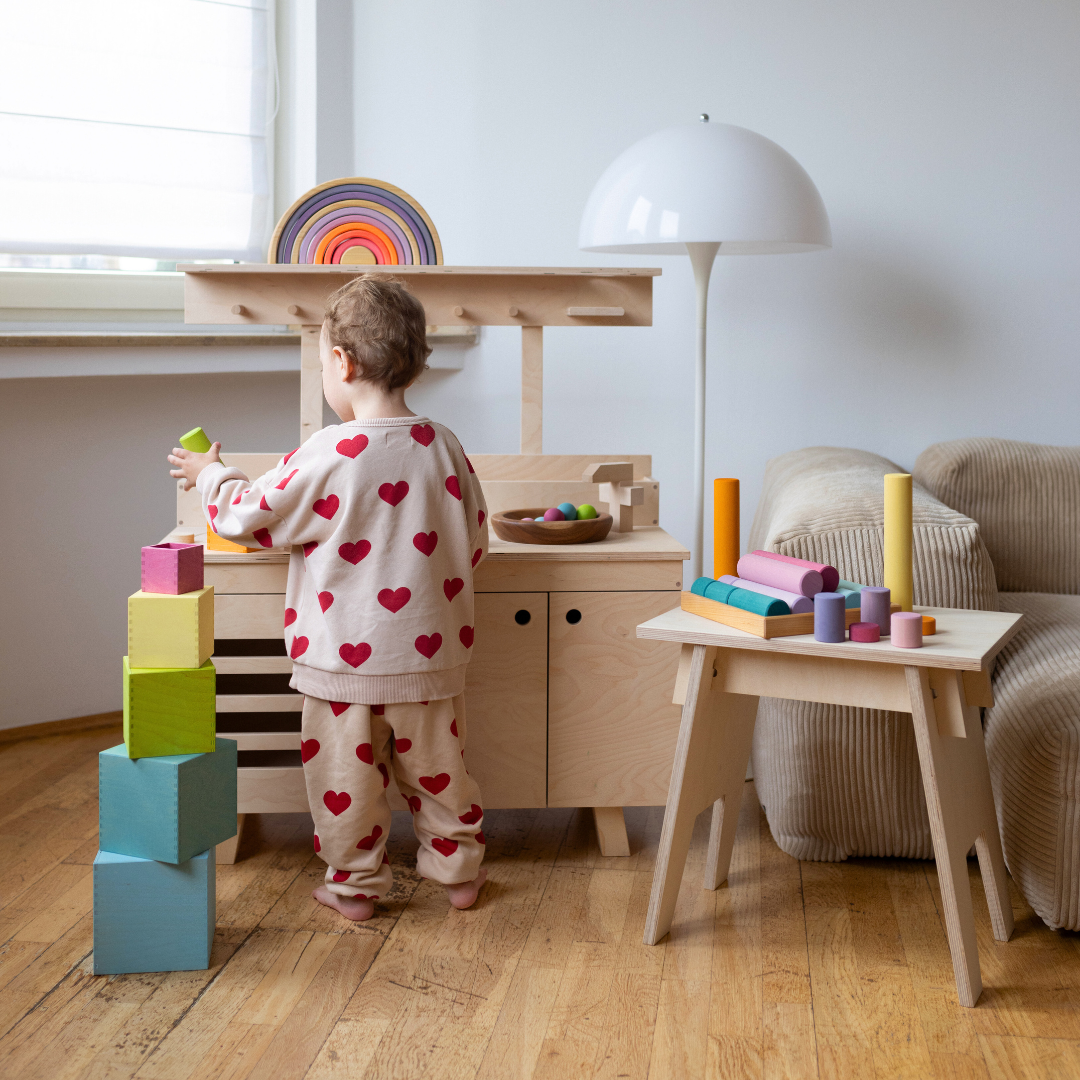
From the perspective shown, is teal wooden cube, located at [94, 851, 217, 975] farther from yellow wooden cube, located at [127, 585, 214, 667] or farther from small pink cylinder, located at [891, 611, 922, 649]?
small pink cylinder, located at [891, 611, 922, 649]

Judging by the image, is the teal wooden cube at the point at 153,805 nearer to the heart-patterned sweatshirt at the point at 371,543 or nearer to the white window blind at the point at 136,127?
the heart-patterned sweatshirt at the point at 371,543

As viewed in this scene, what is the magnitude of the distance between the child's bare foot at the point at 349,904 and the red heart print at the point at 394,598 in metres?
0.41

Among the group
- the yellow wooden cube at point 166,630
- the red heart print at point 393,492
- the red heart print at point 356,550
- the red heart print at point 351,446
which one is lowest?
the yellow wooden cube at point 166,630

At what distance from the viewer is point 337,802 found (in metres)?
1.53

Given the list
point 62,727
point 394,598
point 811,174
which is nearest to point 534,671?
point 394,598

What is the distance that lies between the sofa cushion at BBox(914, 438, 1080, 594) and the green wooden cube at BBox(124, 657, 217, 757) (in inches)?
56.3

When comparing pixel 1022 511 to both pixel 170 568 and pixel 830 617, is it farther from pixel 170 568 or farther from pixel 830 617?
pixel 170 568

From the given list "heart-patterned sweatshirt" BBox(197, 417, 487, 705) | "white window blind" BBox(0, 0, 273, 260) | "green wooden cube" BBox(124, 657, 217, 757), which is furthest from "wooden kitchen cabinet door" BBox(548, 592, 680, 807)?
"white window blind" BBox(0, 0, 273, 260)

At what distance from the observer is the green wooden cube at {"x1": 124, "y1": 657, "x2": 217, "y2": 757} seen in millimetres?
1356

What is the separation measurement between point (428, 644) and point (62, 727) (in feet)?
4.20

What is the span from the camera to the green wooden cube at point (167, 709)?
53.4 inches

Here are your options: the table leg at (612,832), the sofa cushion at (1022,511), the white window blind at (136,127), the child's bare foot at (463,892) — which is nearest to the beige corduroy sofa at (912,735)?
the sofa cushion at (1022,511)

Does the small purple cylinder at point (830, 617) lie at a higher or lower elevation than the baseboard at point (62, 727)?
higher

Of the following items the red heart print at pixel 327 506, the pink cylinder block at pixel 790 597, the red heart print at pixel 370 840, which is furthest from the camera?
the red heart print at pixel 370 840
